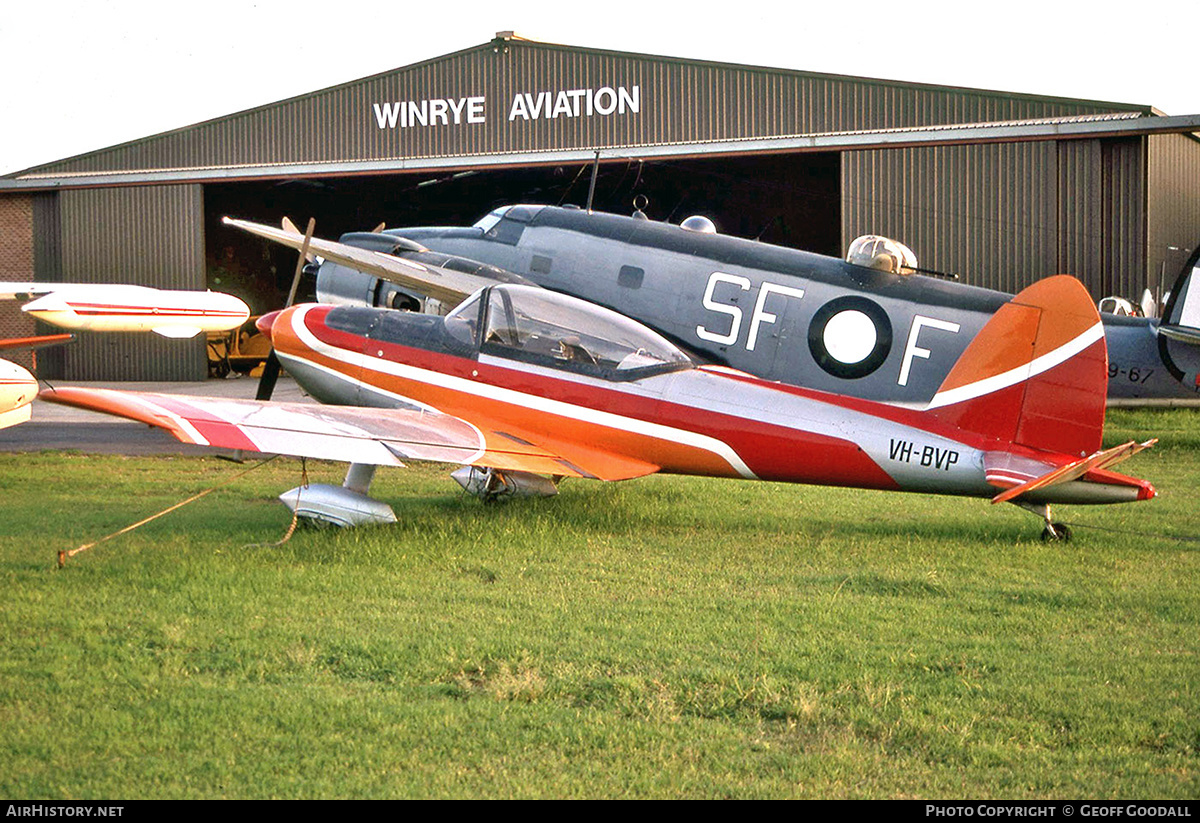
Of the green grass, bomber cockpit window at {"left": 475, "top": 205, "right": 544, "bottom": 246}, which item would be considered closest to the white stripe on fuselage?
the green grass

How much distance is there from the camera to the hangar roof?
21234 mm

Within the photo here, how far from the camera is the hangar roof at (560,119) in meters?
21.2

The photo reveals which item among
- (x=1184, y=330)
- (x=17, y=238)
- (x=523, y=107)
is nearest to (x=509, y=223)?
(x=1184, y=330)

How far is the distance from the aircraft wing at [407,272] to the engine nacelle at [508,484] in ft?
11.6

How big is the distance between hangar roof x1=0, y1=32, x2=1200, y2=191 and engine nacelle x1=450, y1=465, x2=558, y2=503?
1402cm

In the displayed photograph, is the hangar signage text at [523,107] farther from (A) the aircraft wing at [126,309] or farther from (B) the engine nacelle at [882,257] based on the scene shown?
(B) the engine nacelle at [882,257]

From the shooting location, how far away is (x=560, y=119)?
25.1 meters

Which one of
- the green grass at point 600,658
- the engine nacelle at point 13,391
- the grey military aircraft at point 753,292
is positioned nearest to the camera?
the green grass at point 600,658

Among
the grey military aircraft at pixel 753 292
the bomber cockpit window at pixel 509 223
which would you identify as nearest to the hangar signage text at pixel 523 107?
the bomber cockpit window at pixel 509 223

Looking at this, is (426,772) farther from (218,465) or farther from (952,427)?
(218,465)

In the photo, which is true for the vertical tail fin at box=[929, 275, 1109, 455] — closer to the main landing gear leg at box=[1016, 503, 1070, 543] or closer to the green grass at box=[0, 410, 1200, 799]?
the main landing gear leg at box=[1016, 503, 1070, 543]

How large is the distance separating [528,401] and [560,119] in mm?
17430

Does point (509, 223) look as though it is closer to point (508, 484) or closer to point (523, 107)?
point (508, 484)

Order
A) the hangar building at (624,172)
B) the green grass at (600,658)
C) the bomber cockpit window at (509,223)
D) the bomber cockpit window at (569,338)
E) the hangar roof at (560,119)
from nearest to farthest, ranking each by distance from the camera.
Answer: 1. the green grass at (600,658)
2. the bomber cockpit window at (569,338)
3. the bomber cockpit window at (509,223)
4. the hangar building at (624,172)
5. the hangar roof at (560,119)
